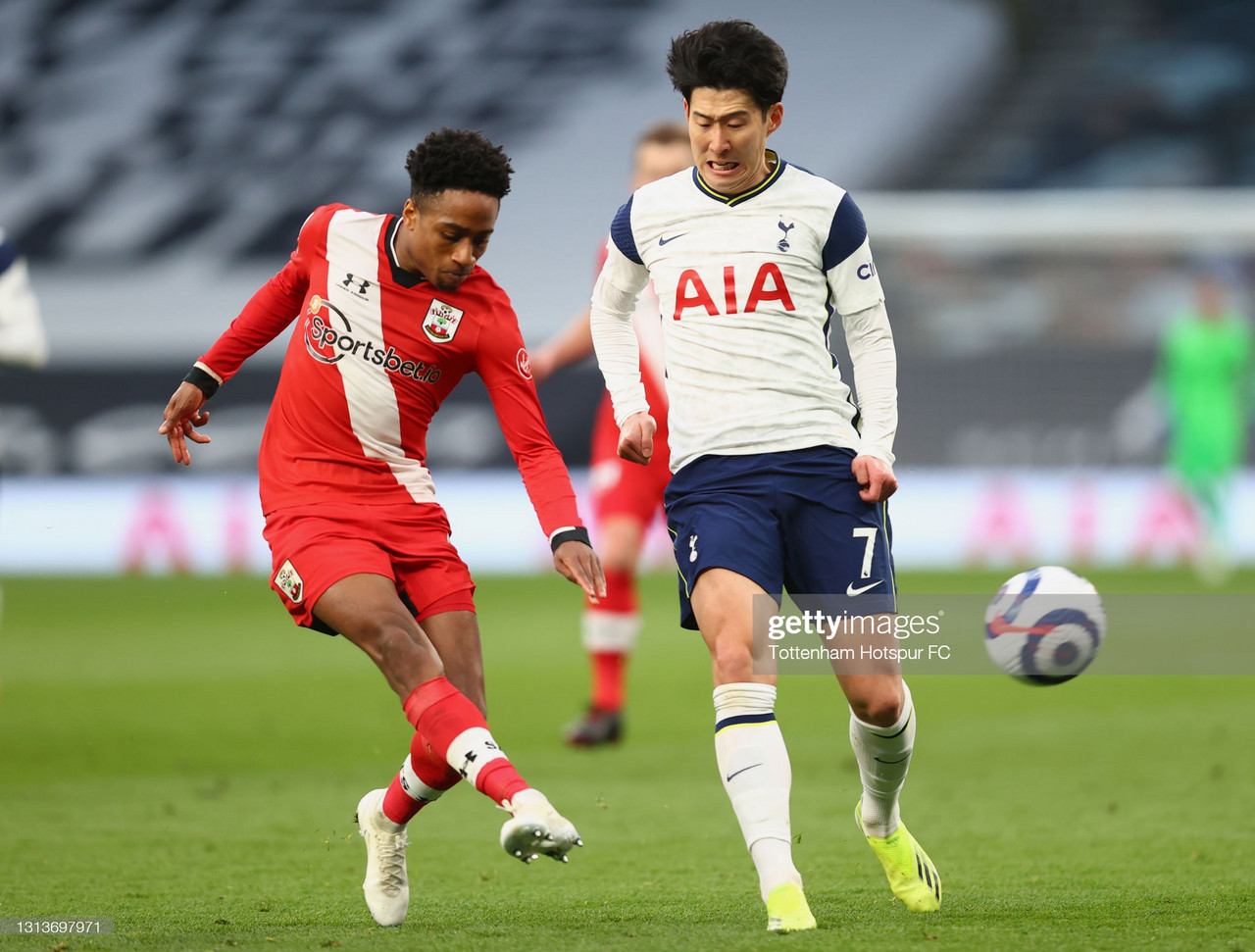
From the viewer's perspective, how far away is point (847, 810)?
227 inches

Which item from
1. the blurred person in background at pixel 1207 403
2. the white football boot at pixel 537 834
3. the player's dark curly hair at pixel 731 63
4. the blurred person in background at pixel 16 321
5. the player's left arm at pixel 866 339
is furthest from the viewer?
the blurred person in background at pixel 1207 403

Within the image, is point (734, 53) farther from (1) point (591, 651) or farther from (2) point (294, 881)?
(1) point (591, 651)

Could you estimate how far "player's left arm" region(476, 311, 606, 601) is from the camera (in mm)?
3967

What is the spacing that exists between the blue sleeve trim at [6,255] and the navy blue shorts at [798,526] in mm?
2401

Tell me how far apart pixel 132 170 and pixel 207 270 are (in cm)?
177

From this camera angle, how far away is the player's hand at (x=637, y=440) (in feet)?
12.9

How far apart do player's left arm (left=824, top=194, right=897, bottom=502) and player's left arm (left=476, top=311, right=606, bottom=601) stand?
0.72m

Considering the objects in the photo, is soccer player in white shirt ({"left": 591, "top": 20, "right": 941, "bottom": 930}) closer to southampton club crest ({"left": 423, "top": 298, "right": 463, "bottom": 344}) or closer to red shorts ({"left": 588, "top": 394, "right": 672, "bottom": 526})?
southampton club crest ({"left": 423, "top": 298, "right": 463, "bottom": 344})

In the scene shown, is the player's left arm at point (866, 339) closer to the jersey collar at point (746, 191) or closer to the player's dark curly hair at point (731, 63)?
the jersey collar at point (746, 191)

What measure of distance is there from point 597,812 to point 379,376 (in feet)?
7.39

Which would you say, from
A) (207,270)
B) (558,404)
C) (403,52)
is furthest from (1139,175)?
(207,270)

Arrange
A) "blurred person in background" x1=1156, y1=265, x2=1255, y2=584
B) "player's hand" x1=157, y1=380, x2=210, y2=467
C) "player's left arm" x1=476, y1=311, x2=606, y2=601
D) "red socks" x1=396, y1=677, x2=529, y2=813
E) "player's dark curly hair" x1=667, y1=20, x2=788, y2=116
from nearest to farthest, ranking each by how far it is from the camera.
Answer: "red socks" x1=396, y1=677, x2=529, y2=813, "player's dark curly hair" x1=667, y1=20, x2=788, y2=116, "player's left arm" x1=476, y1=311, x2=606, y2=601, "player's hand" x1=157, y1=380, x2=210, y2=467, "blurred person in background" x1=1156, y1=265, x2=1255, y2=584

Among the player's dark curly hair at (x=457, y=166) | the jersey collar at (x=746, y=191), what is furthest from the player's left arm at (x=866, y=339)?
the player's dark curly hair at (x=457, y=166)

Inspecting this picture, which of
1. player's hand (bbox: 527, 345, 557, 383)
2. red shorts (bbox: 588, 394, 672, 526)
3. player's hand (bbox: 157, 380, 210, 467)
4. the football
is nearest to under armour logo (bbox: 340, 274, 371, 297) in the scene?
player's hand (bbox: 157, 380, 210, 467)
